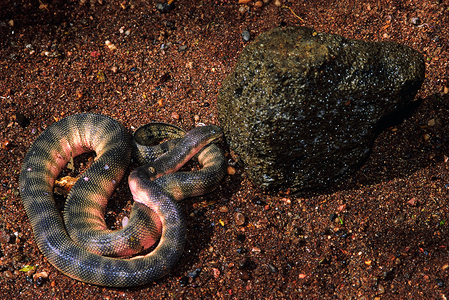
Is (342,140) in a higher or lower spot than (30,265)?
higher

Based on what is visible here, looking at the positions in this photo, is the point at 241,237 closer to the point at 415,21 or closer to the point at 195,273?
the point at 195,273

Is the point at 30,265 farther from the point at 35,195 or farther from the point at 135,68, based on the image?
the point at 135,68

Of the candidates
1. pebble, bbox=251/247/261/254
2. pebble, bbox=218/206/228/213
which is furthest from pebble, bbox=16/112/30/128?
pebble, bbox=251/247/261/254

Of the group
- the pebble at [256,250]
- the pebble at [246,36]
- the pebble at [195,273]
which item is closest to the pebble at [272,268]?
the pebble at [256,250]

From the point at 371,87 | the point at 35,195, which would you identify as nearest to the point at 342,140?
the point at 371,87

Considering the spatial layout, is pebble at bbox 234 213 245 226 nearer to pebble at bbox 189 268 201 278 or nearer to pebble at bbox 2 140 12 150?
pebble at bbox 189 268 201 278

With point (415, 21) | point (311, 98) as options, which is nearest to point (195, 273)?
point (311, 98)
